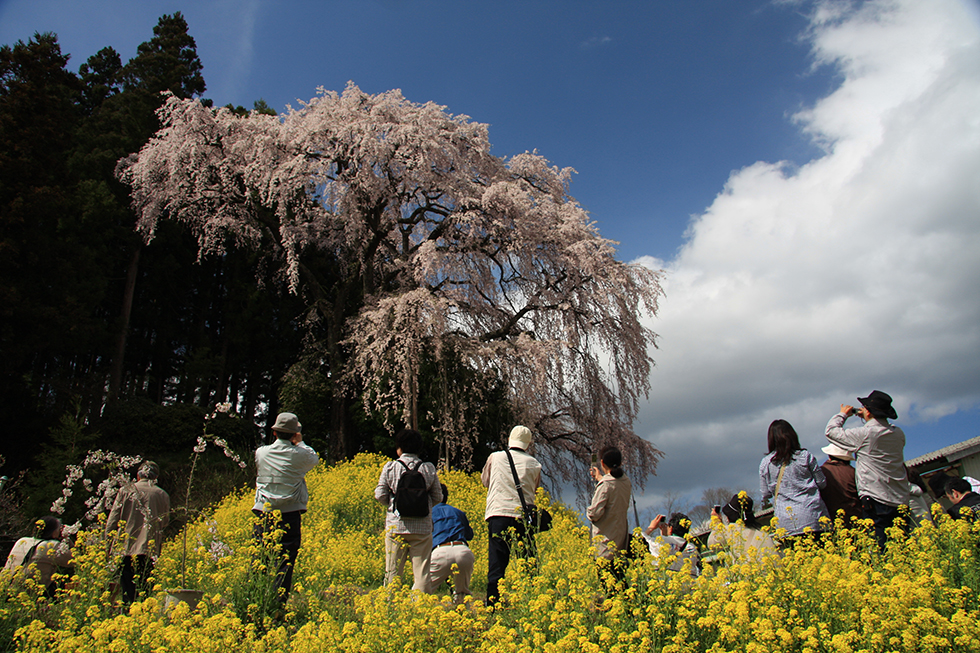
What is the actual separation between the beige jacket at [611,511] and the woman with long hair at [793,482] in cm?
114

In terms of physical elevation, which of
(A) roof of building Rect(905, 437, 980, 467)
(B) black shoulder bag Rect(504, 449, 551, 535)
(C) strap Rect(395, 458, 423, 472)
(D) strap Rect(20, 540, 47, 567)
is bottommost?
(D) strap Rect(20, 540, 47, 567)

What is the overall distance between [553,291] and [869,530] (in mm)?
9641

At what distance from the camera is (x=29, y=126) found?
45.0 feet

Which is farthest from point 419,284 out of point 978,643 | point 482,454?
point 978,643

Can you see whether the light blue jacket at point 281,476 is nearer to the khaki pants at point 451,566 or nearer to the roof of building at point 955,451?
the khaki pants at point 451,566

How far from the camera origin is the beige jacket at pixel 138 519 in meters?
5.32

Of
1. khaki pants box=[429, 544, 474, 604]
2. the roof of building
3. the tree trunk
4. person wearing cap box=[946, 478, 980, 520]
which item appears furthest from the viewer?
the tree trunk

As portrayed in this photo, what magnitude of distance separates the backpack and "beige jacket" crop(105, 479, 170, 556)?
2474 millimetres

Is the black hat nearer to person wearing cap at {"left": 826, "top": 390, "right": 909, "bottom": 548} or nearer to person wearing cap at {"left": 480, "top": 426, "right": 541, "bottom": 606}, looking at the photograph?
person wearing cap at {"left": 826, "top": 390, "right": 909, "bottom": 548}

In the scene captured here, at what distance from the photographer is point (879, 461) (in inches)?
176

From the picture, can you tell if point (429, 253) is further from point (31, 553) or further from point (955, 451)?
point (955, 451)

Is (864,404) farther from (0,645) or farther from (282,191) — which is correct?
(282,191)

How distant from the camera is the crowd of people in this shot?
424cm

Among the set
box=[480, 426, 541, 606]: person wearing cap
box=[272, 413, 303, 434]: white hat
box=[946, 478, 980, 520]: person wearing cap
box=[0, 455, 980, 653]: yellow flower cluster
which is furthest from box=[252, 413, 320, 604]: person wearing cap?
box=[946, 478, 980, 520]: person wearing cap
